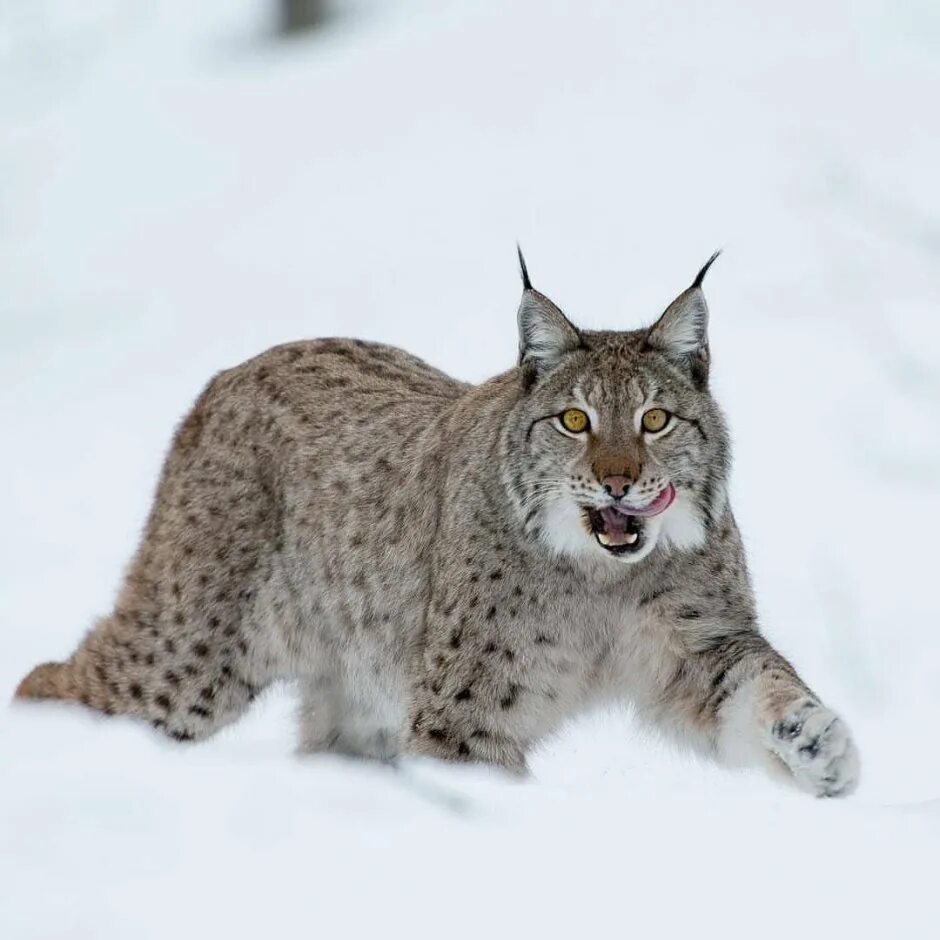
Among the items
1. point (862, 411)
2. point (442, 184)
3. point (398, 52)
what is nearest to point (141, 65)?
point (398, 52)

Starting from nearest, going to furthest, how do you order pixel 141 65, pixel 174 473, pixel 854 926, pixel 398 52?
1. pixel 854 926
2. pixel 174 473
3. pixel 398 52
4. pixel 141 65

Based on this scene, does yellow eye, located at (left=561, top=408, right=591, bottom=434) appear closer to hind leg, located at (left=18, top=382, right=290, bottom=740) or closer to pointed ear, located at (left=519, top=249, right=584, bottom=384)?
pointed ear, located at (left=519, top=249, right=584, bottom=384)

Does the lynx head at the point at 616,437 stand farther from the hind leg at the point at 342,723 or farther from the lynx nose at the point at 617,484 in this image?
the hind leg at the point at 342,723

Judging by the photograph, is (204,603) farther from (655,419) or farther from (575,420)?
(655,419)

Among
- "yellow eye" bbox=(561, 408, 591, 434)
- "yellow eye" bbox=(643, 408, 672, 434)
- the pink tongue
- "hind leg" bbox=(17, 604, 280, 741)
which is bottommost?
"hind leg" bbox=(17, 604, 280, 741)

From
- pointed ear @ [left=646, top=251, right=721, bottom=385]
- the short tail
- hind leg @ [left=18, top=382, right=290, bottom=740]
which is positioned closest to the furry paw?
pointed ear @ [left=646, top=251, right=721, bottom=385]

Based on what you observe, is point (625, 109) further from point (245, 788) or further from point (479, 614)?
point (245, 788)

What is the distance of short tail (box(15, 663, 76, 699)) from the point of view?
23.3 ft

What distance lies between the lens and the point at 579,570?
231 inches

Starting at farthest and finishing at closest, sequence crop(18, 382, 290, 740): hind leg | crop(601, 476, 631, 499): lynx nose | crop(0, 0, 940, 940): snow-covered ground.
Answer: crop(18, 382, 290, 740): hind leg
crop(601, 476, 631, 499): lynx nose
crop(0, 0, 940, 940): snow-covered ground

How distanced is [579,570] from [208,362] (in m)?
7.94

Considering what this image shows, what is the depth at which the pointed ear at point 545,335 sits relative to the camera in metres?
5.93

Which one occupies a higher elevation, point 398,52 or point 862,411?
point 398,52

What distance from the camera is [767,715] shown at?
536cm
